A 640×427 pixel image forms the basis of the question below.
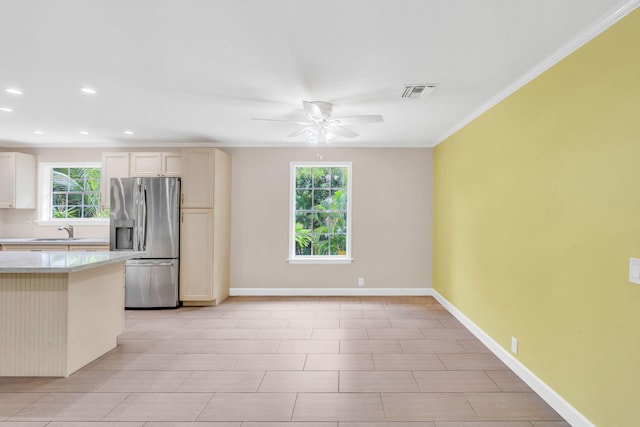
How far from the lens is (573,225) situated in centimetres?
227

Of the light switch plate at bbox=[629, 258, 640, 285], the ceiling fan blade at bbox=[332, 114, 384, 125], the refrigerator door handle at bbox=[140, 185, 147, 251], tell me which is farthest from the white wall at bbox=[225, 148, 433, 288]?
the light switch plate at bbox=[629, 258, 640, 285]

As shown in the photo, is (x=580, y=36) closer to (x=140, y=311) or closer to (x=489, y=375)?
(x=489, y=375)

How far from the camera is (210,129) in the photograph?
4734 millimetres

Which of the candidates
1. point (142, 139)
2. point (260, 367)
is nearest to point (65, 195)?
point (142, 139)

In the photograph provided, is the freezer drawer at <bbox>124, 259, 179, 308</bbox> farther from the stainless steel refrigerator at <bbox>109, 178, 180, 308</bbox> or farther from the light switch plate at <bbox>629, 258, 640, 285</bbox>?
the light switch plate at <bbox>629, 258, 640, 285</bbox>

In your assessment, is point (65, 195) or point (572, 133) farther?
point (65, 195)

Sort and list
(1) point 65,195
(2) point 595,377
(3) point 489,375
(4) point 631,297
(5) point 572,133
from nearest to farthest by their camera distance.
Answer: (4) point 631,297
(2) point 595,377
(5) point 572,133
(3) point 489,375
(1) point 65,195

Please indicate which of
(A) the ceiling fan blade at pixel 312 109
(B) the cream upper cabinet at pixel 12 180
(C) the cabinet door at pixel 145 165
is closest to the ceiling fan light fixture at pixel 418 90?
(A) the ceiling fan blade at pixel 312 109

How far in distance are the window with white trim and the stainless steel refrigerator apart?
113 cm

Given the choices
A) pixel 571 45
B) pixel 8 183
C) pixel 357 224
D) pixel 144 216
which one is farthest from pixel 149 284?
pixel 571 45

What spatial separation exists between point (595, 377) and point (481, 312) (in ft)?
5.45

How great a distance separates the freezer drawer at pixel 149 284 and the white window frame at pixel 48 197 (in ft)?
4.45

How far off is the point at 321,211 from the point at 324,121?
2.31 metres

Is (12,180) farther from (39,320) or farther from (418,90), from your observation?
(418,90)
